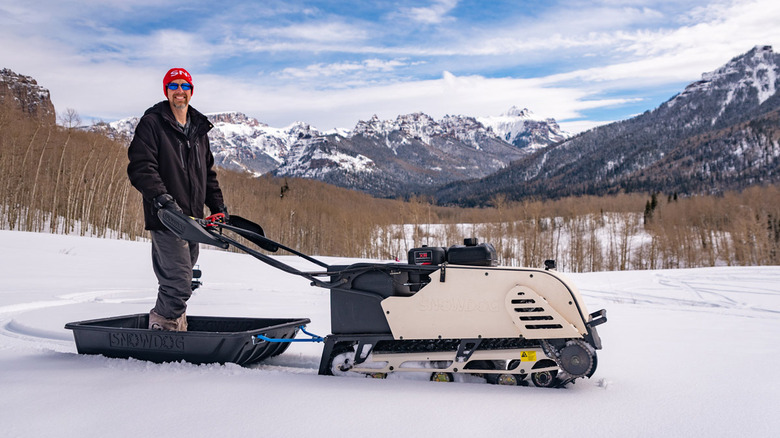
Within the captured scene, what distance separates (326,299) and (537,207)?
57.9m

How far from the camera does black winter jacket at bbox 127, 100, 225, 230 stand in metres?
3.49

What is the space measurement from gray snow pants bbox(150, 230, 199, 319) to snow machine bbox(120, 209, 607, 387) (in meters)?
0.35

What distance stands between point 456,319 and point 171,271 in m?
2.16

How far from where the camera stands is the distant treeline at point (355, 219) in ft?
109

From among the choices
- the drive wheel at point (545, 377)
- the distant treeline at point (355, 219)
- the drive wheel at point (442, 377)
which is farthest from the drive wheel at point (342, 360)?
the distant treeline at point (355, 219)

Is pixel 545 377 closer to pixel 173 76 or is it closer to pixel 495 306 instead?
pixel 495 306

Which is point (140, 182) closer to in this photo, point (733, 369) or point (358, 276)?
point (358, 276)

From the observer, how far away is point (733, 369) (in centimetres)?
345

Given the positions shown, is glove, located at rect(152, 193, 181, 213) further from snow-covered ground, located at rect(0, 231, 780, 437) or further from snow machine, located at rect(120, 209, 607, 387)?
snow-covered ground, located at rect(0, 231, 780, 437)

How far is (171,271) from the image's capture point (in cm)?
363

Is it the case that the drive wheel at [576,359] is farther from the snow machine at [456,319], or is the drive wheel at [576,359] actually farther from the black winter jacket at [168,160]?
the black winter jacket at [168,160]

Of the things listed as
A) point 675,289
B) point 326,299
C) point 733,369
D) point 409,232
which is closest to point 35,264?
point 326,299

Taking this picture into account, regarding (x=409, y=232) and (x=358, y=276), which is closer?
(x=358, y=276)

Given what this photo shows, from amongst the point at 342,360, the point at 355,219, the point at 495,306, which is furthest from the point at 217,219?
the point at 355,219
